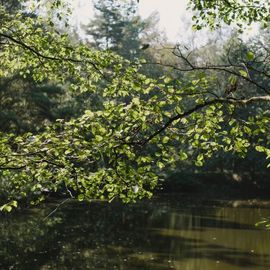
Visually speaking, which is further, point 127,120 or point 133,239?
point 133,239

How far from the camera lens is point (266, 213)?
2991 cm

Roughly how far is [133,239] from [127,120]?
1417 cm

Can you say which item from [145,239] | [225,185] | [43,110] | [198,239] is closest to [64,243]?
[145,239]

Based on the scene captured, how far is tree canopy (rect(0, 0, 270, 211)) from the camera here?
5531 millimetres

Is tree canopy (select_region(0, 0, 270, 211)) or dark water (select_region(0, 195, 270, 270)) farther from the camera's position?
dark water (select_region(0, 195, 270, 270))

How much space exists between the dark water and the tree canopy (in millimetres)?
8261

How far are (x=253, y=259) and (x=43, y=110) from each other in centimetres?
2487

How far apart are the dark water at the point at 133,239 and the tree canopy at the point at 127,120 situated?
8261 mm

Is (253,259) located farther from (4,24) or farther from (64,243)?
(4,24)

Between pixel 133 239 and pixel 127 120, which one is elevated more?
pixel 127 120

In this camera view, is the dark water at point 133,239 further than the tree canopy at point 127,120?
Yes

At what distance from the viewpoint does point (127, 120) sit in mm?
5867

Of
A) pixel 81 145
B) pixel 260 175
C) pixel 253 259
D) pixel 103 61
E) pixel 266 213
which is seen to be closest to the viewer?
pixel 81 145

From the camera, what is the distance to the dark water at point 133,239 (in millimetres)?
15071
